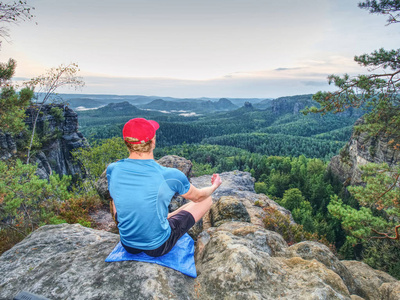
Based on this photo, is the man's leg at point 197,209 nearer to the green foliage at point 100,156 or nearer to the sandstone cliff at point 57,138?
the green foliage at point 100,156

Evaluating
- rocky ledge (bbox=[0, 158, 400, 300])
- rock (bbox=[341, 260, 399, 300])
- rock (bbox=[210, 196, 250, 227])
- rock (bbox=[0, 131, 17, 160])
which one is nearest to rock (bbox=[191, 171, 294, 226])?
rock (bbox=[210, 196, 250, 227])

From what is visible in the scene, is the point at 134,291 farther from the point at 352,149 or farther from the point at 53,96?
the point at 352,149

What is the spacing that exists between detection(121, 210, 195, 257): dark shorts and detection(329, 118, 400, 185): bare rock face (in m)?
12.8

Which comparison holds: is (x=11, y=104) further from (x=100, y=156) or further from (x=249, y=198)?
(x=249, y=198)

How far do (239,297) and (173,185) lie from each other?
6.80ft

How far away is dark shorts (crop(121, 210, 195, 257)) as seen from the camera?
412cm

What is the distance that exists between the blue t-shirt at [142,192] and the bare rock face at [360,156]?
44.7 ft

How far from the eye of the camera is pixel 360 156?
40.4 metres

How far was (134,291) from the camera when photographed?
353 centimetres

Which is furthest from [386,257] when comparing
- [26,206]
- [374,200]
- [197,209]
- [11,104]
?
[11,104]

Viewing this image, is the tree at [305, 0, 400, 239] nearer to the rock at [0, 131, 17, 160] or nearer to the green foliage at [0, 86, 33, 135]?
the green foliage at [0, 86, 33, 135]

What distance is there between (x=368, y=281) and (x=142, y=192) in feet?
23.7

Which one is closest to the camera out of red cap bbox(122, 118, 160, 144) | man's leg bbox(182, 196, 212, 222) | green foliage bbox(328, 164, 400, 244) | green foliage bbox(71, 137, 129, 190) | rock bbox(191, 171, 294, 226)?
red cap bbox(122, 118, 160, 144)

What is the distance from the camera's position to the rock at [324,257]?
546 cm
